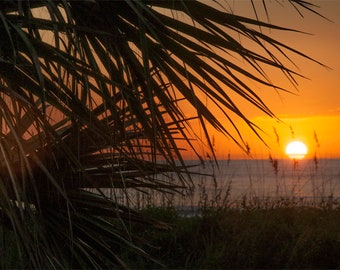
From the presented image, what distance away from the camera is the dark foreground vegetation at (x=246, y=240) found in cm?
602

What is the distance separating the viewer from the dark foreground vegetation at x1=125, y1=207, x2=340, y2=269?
6023 mm

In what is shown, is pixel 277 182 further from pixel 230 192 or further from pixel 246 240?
pixel 246 240

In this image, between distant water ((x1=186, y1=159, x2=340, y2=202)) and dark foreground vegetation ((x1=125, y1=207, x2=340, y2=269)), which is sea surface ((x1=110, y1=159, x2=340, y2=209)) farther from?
dark foreground vegetation ((x1=125, y1=207, x2=340, y2=269))

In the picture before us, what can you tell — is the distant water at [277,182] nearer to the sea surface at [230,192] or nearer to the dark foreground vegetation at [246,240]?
the sea surface at [230,192]

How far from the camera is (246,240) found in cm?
609

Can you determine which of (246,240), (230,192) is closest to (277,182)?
(230,192)

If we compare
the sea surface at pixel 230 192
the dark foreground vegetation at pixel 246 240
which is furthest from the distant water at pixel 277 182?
the dark foreground vegetation at pixel 246 240

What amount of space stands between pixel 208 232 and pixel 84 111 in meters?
4.56

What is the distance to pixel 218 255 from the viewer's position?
5934 mm

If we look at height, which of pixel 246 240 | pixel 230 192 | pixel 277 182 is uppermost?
pixel 277 182

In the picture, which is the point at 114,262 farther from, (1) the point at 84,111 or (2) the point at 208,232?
(2) the point at 208,232

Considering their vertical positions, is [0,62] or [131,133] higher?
[0,62]

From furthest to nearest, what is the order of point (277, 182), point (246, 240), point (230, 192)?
point (230, 192) < point (277, 182) < point (246, 240)

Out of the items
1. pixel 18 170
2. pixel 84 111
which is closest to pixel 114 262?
pixel 18 170
